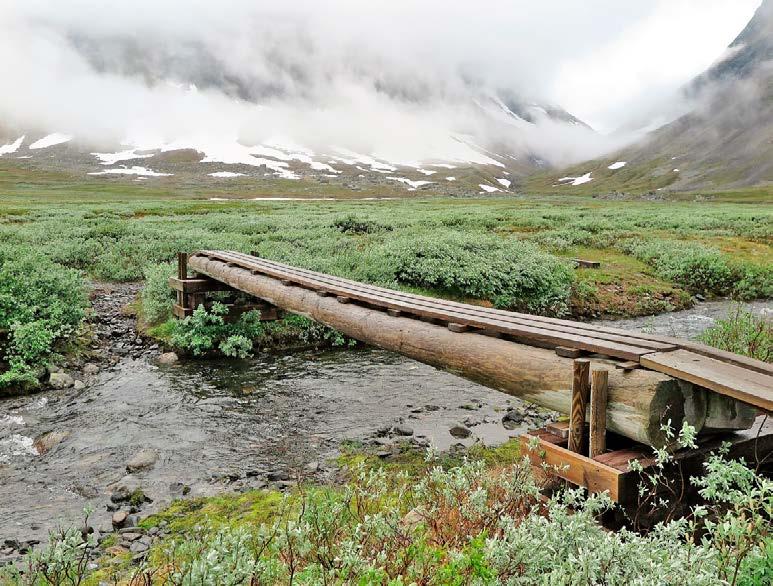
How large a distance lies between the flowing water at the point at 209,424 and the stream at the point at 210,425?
24 mm

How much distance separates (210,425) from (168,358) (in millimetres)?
4837

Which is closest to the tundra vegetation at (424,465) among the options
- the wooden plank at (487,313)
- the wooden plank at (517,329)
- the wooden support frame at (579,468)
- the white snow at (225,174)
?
the wooden support frame at (579,468)

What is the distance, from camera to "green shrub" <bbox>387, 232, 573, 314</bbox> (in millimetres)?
20547

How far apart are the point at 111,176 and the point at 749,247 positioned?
509 ft

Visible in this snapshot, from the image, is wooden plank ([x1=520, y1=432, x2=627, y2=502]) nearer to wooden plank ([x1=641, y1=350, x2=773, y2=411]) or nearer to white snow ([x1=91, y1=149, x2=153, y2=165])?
wooden plank ([x1=641, y1=350, x2=773, y2=411])

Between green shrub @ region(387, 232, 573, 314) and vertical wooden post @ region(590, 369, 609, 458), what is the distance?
14.7 m

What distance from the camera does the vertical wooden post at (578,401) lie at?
5773 millimetres

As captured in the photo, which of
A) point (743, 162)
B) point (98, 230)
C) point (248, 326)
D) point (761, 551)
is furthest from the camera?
point (743, 162)

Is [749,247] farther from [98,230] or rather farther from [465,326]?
[98,230]

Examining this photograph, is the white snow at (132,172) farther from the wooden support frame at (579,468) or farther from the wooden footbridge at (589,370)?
the wooden support frame at (579,468)

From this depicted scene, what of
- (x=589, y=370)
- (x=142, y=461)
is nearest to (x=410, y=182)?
(x=142, y=461)

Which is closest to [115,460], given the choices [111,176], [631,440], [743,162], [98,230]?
[631,440]

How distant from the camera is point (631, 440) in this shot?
606 cm

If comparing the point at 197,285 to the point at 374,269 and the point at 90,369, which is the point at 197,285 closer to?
the point at 90,369
